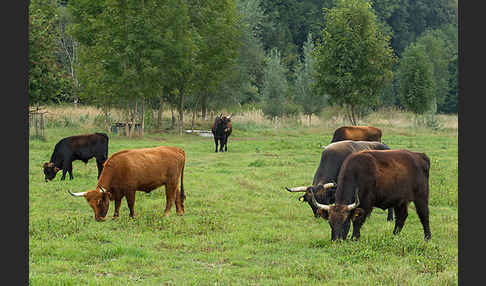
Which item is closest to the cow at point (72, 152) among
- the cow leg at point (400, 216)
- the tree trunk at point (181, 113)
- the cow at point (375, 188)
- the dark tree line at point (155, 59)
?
the cow at point (375, 188)

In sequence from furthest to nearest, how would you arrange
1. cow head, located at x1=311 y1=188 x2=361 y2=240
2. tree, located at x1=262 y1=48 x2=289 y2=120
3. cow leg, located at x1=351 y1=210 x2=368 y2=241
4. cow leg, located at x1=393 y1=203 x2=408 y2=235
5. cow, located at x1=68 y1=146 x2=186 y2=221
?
tree, located at x1=262 y1=48 x2=289 y2=120
cow, located at x1=68 y1=146 x2=186 y2=221
cow leg, located at x1=393 y1=203 x2=408 y2=235
cow leg, located at x1=351 y1=210 x2=368 y2=241
cow head, located at x1=311 y1=188 x2=361 y2=240

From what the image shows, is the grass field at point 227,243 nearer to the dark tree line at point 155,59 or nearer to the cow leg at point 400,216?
the cow leg at point 400,216

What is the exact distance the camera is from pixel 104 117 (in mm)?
37156

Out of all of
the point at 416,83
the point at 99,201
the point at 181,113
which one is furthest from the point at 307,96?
the point at 99,201

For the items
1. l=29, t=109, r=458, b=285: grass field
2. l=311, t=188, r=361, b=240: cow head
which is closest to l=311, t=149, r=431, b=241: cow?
l=311, t=188, r=361, b=240: cow head

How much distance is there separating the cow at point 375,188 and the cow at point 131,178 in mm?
3227

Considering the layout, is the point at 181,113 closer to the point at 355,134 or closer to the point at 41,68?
the point at 41,68

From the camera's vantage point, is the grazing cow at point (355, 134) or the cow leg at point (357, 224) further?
the grazing cow at point (355, 134)

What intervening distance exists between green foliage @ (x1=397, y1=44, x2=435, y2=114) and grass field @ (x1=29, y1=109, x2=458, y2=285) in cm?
3281

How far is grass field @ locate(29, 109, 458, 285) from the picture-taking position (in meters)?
7.66

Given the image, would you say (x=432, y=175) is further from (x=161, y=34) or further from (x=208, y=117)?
(x=208, y=117)

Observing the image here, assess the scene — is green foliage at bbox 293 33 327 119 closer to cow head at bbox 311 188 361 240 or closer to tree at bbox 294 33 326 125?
tree at bbox 294 33 326 125

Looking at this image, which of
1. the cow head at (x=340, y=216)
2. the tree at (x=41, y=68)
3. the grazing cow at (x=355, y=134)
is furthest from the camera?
the tree at (x=41, y=68)

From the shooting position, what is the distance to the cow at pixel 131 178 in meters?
10.9
